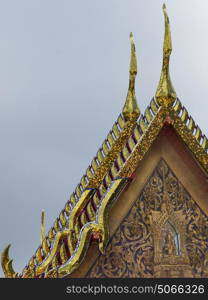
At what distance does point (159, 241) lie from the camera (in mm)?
7727

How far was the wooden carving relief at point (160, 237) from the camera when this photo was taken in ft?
24.9

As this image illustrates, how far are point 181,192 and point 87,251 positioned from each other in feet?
4.10

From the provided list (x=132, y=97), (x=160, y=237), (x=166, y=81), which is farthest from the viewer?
(x=132, y=97)

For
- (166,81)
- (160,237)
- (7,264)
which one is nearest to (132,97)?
(166,81)

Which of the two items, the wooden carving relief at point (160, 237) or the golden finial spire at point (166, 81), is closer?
the wooden carving relief at point (160, 237)

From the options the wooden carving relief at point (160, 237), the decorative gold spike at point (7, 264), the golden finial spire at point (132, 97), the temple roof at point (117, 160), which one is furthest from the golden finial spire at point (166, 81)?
the decorative gold spike at point (7, 264)

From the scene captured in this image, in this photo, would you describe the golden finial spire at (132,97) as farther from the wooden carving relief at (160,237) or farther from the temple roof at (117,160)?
the wooden carving relief at (160,237)

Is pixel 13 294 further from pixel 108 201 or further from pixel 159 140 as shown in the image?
pixel 159 140

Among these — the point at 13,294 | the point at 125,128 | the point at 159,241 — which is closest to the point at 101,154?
the point at 125,128

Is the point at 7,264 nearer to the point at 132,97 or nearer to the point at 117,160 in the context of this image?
the point at 117,160

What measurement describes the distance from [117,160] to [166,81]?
1.03 meters

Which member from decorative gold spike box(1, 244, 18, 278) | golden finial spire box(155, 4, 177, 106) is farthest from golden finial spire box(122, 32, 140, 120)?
decorative gold spike box(1, 244, 18, 278)

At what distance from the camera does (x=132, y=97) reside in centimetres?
904

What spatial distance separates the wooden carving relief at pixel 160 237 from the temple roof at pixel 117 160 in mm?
237
